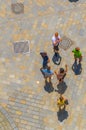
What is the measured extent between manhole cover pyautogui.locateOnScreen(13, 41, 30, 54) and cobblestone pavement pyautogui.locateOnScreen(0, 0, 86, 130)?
0.29 meters

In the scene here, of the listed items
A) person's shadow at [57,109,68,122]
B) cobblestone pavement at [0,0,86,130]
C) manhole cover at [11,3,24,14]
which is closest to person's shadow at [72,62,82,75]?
cobblestone pavement at [0,0,86,130]

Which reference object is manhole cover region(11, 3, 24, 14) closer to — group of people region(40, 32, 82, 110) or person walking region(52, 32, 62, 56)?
group of people region(40, 32, 82, 110)

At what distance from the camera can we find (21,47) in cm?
2352

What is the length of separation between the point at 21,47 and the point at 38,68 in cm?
222

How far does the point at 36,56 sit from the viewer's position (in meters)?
23.1

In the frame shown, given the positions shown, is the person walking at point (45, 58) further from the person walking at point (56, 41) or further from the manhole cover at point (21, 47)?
the manhole cover at point (21, 47)

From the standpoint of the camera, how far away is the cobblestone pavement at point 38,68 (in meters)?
20.1

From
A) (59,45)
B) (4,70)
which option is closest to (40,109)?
(4,70)

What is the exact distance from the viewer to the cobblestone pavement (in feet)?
66.0

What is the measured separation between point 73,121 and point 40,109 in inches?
86.3

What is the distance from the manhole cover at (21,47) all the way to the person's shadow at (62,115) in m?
5.36

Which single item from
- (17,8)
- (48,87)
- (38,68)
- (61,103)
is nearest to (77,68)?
(48,87)

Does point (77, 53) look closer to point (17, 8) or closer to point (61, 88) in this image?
point (61, 88)

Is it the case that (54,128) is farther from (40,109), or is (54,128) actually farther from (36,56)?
(36,56)
